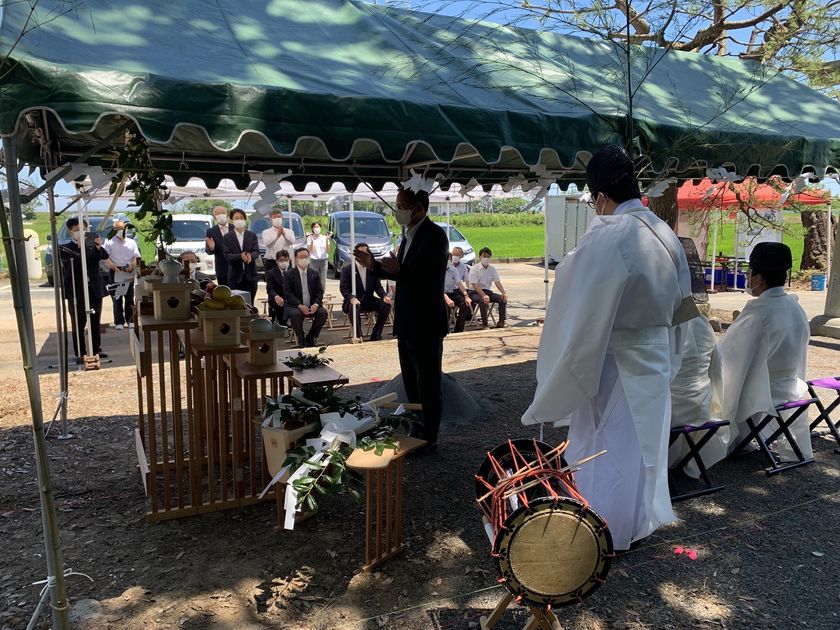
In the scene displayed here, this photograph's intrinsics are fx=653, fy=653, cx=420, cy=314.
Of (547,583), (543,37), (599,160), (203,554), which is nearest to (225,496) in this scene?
(203,554)

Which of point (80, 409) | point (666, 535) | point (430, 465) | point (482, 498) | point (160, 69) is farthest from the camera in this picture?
point (80, 409)

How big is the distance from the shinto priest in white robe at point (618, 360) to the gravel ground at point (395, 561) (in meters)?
0.45

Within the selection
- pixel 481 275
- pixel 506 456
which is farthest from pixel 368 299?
pixel 506 456

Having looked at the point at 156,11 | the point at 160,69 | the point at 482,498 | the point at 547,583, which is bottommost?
the point at 547,583

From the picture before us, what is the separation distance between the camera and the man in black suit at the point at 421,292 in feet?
14.3

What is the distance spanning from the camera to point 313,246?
13.3 meters

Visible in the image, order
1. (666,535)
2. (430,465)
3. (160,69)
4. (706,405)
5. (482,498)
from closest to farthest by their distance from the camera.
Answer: (482,498) < (160,69) < (666,535) < (706,405) < (430,465)

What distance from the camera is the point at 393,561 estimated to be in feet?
10.6

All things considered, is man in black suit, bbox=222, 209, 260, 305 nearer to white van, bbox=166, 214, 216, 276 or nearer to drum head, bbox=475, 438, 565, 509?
white van, bbox=166, 214, 216, 276

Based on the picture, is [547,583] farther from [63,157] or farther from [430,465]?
[63,157]

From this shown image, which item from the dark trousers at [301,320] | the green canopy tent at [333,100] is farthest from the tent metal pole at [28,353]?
the dark trousers at [301,320]

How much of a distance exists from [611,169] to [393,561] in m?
2.13

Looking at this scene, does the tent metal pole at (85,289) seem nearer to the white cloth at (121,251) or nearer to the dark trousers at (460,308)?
the white cloth at (121,251)

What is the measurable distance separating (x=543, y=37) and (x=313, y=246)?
8.62 meters
